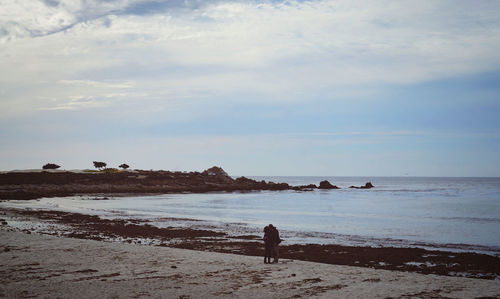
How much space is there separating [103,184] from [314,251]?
226ft

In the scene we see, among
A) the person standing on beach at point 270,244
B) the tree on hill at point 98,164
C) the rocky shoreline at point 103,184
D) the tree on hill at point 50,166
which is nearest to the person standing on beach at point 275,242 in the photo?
the person standing on beach at point 270,244

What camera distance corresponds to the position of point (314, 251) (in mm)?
19906

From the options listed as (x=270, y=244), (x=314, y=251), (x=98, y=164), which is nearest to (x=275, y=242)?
(x=270, y=244)

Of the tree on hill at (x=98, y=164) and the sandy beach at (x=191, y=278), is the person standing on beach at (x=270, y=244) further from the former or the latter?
the tree on hill at (x=98, y=164)

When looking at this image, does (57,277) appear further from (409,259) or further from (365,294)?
(409,259)

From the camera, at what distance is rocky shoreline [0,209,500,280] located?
1675 centimetres

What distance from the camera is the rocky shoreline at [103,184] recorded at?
2677 inches

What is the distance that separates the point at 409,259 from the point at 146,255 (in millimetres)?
11060

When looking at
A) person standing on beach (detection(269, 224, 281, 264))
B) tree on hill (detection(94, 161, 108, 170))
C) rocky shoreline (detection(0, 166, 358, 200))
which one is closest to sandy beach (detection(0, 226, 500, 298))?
person standing on beach (detection(269, 224, 281, 264))

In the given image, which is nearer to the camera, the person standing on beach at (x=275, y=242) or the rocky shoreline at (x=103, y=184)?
the person standing on beach at (x=275, y=242)

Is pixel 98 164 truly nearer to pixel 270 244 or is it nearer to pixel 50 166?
pixel 50 166

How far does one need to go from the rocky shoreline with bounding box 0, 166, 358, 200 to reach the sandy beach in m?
45.7

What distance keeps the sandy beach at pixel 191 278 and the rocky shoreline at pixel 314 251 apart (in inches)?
69.7

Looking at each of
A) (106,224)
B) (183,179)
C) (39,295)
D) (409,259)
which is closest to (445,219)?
(409,259)
